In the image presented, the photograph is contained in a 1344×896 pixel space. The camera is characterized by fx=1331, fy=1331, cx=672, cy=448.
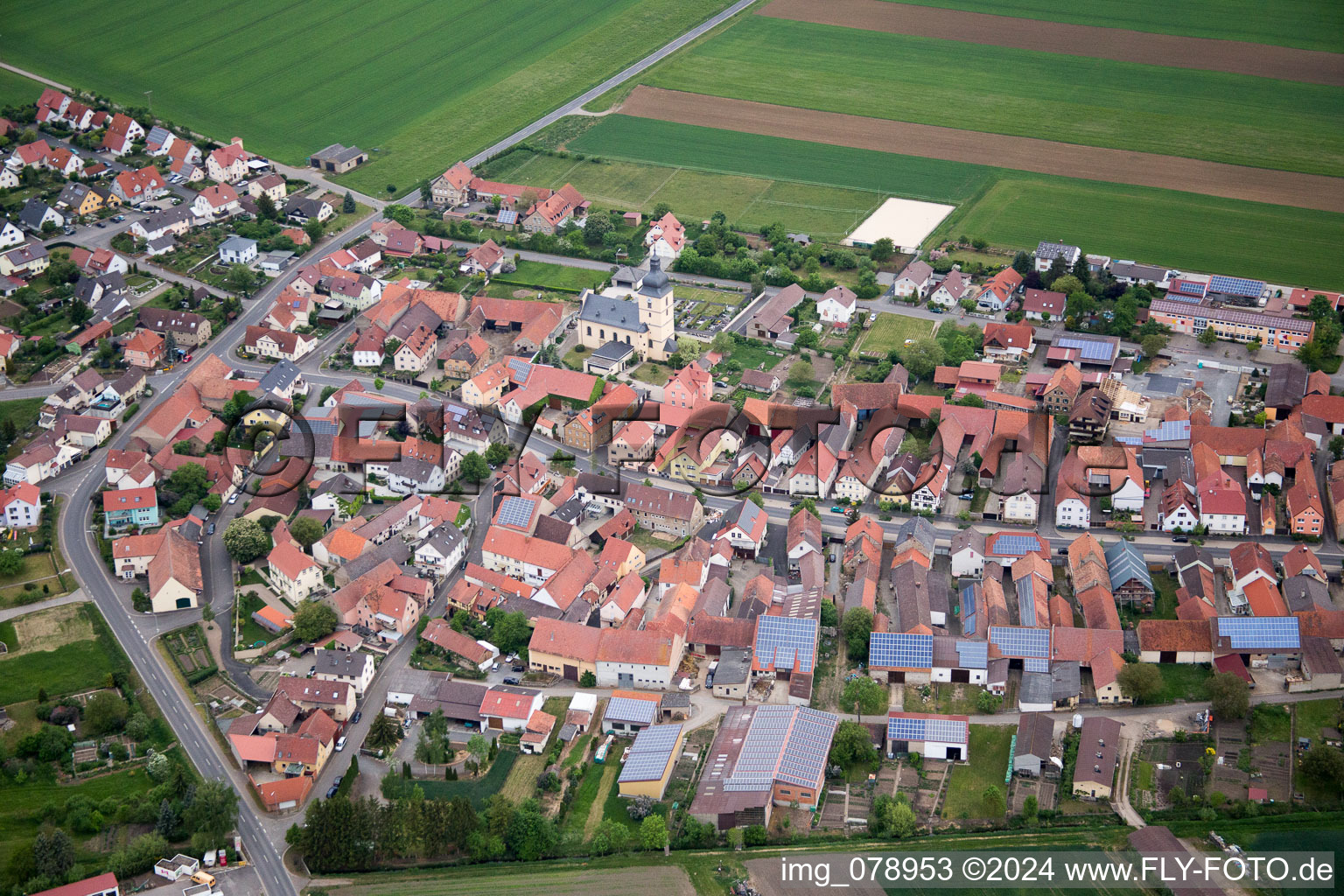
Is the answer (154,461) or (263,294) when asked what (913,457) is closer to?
(154,461)

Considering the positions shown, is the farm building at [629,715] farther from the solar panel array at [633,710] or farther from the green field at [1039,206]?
the green field at [1039,206]

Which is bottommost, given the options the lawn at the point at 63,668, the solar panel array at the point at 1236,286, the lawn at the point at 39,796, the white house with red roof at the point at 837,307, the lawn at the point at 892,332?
the lawn at the point at 39,796

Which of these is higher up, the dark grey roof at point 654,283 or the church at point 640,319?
the dark grey roof at point 654,283

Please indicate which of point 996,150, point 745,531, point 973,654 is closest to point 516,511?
point 745,531

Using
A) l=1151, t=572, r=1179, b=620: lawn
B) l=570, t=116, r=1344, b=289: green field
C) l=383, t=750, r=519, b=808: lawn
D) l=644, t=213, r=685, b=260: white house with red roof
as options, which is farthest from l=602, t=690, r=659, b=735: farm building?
l=570, t=116, r=1344, b=289: green field

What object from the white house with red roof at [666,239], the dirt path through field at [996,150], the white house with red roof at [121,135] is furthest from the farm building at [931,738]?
the white house with red roof at [121,135]

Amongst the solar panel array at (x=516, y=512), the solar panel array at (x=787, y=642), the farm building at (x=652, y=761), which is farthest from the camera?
the solar panel array at (x=516, y=512)

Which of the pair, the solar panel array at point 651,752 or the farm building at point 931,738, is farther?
the farm building at point 931,738
